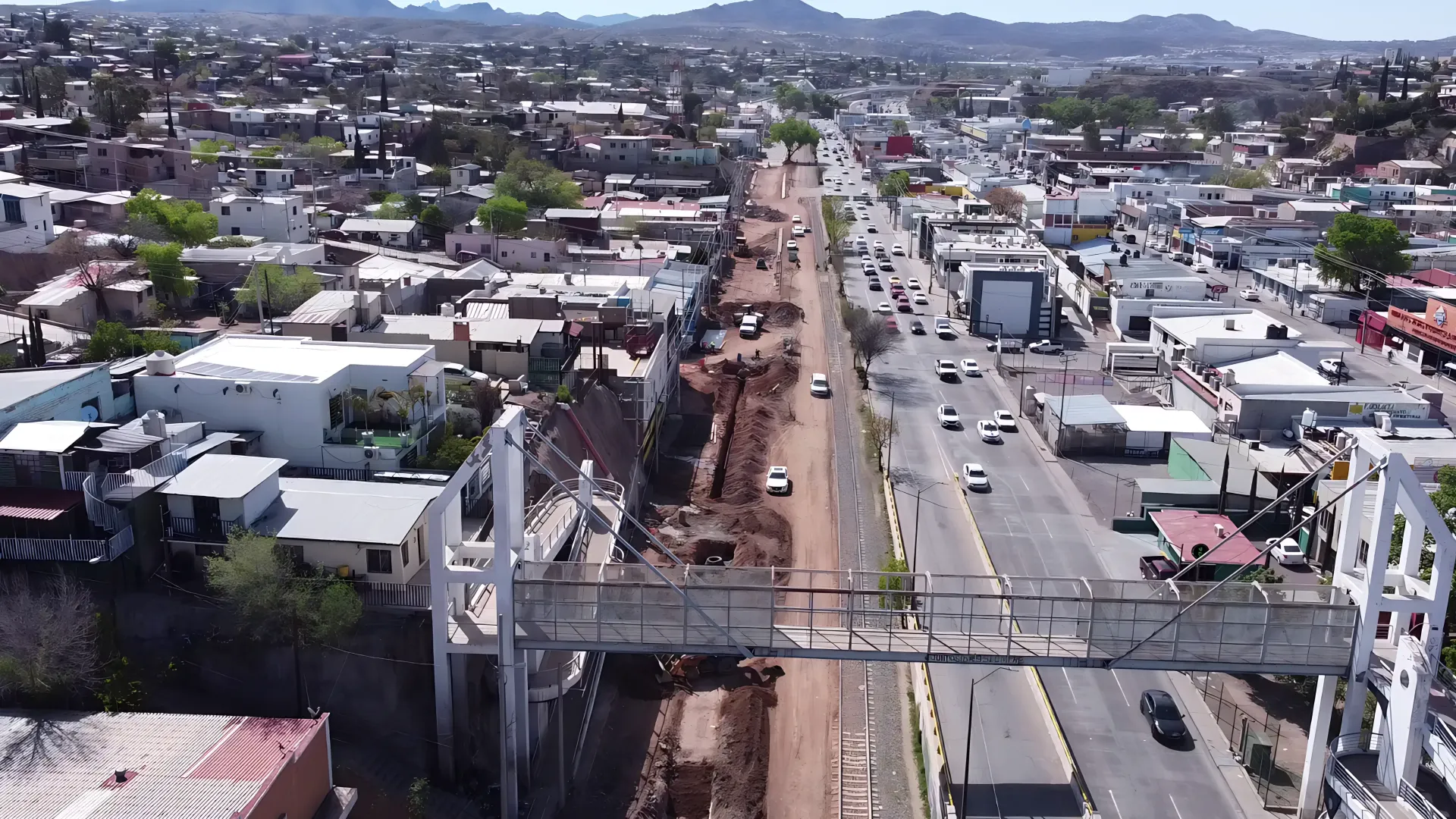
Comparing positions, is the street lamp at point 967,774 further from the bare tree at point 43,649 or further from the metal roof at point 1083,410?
the metal roof at point 1083,410

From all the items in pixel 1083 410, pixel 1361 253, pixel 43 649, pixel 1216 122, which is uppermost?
pixel 1216 122

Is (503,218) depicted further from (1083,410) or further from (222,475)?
(222,475)

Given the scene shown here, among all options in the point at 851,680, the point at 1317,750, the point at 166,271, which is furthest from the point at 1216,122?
the point at 1317,750

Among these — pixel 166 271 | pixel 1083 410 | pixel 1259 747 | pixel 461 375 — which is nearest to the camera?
pixel 1259 747

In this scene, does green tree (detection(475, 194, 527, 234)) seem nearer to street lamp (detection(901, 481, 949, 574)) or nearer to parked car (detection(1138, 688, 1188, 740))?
street lamp (detection(901, 481, 949, 574))

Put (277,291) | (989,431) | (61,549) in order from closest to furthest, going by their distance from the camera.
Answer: (61,549)
(277,291)
(989,431)

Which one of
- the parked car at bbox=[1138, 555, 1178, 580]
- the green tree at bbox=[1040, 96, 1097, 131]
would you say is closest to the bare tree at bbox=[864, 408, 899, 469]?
the parked car at bbox=[1138, 555, 1178, 580]

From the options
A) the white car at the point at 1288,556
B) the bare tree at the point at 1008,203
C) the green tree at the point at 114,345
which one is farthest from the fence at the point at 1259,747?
the bare tree at the point at 1008,203
